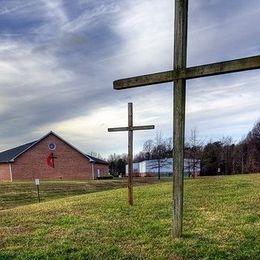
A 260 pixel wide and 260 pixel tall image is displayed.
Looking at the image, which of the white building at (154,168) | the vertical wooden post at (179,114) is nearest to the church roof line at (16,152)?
the white building at (154,168)

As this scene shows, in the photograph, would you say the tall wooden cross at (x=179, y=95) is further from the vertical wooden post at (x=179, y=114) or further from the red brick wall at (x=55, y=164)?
the red brick wall at (x=55, y=164)

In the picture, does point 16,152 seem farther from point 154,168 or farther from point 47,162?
point 154,168

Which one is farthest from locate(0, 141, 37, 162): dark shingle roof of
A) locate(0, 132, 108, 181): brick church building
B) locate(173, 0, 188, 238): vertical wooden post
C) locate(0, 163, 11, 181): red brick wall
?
locate(173, 0, 188, 238): vertical wooden post

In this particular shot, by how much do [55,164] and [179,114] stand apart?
53.5m

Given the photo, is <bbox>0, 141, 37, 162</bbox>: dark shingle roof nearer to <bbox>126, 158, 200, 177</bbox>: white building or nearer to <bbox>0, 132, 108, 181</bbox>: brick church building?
<bbox>0, 132, 108, 181</bbox>: brick church building

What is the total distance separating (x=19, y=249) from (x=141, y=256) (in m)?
2.31

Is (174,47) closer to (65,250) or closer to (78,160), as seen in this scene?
(65,250)

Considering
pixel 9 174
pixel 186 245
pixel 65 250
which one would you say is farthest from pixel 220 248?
pixel 9 174

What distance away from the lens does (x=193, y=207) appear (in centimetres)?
1065

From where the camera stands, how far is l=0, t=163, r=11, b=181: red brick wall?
56.0 m

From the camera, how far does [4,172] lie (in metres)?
56.8

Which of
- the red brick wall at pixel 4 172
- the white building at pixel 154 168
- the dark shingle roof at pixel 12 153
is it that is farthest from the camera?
the white building at pixel 154 168

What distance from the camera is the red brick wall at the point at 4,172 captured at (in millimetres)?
56013

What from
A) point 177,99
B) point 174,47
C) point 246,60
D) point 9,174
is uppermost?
point 174,47
